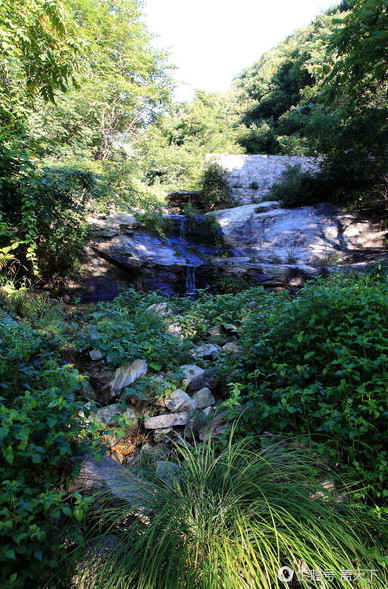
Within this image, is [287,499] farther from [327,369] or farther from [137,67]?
[137,67]

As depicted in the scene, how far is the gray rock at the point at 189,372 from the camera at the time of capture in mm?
3125

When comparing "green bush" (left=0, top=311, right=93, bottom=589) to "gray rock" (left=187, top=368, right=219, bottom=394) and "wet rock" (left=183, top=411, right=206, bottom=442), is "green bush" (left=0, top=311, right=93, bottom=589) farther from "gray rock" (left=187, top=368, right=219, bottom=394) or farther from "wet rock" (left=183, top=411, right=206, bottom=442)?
"gray rock" (left=187, top=368, right=219, bottom=394)

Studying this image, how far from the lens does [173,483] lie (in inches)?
64.7

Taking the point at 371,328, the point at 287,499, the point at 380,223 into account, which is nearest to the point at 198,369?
the point at 371,328

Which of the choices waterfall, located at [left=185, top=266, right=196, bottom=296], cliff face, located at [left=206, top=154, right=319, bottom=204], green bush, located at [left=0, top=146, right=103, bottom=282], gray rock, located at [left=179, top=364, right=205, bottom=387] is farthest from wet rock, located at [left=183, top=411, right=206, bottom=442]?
cliff face, located at [left=206, top=154, right=319, bottom=204]

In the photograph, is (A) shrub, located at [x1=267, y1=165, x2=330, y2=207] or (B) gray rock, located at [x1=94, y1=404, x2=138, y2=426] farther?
(A) shrub, located at [x1=267, y1=165, x2=330, y2=207]

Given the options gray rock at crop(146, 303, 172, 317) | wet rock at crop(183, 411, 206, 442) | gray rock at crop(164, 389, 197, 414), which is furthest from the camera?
gray rock at crop(146, 303, 172, 317)

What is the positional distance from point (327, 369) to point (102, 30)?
1166cm

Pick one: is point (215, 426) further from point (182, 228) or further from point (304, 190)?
point (304, 190)

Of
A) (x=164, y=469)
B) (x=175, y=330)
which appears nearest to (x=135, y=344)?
(x=175, y=330)

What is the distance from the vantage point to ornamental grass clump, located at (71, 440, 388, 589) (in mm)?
1218

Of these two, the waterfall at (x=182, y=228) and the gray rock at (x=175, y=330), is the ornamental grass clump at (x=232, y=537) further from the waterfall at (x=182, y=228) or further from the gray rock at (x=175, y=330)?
the waterfall at (x=182, y=228)

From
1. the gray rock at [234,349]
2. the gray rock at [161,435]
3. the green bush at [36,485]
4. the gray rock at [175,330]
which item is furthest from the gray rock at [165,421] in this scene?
the gray rock at [175,330]

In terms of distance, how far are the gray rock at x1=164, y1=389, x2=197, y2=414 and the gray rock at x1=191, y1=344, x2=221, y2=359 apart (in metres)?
0.75
